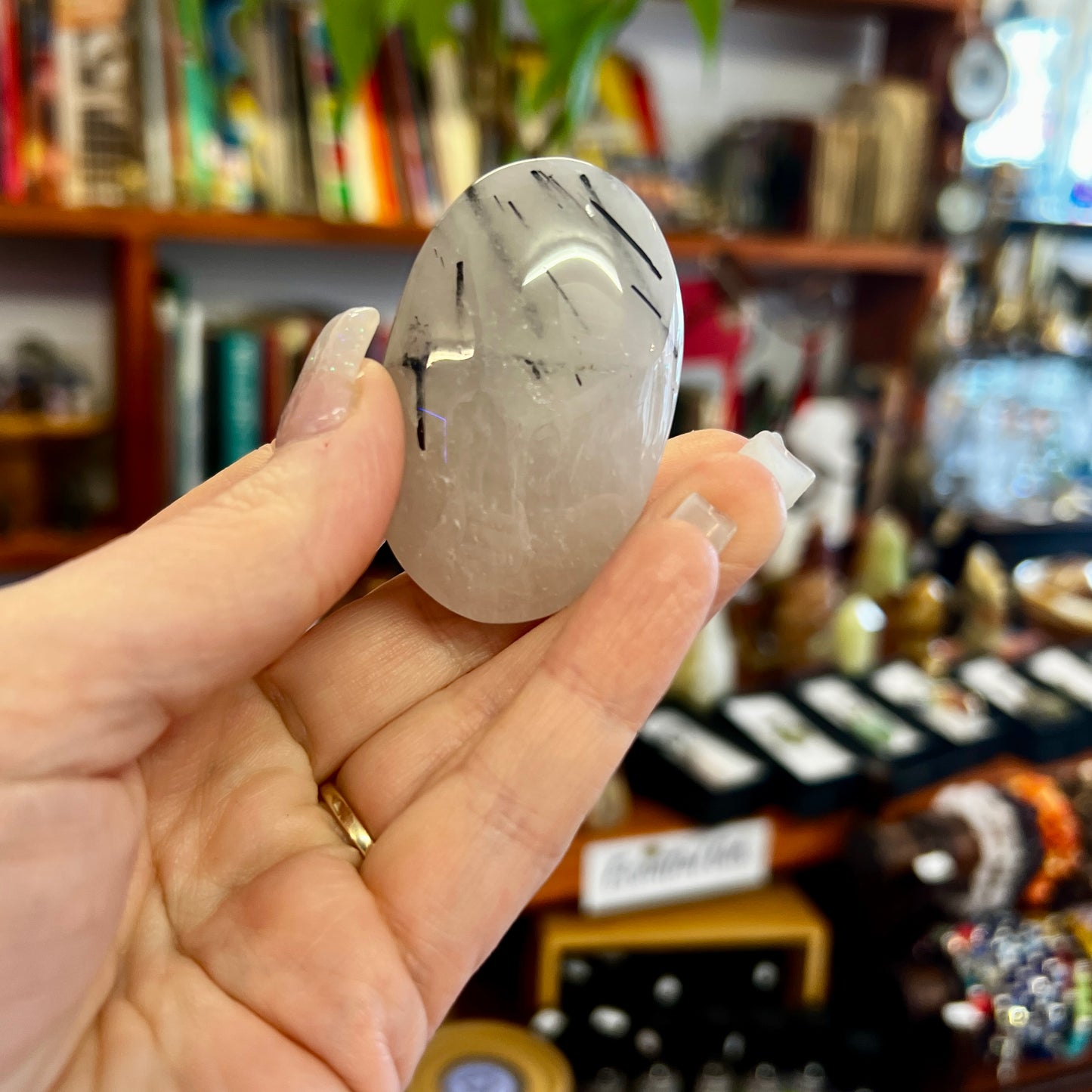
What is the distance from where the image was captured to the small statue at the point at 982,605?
1.52m

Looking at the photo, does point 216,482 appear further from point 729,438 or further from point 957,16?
point 957,16

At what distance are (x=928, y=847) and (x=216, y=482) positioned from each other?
898mm

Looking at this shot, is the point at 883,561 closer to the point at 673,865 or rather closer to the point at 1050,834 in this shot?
the point at 1050,834

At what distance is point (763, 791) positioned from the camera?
3.69 feet

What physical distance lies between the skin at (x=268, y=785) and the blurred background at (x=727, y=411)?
0.51 meters

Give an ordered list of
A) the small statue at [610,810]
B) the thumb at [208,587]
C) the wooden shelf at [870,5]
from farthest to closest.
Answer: the wooden shelf at [870,5], the small statue at [610,810], the thumb at [208,587]

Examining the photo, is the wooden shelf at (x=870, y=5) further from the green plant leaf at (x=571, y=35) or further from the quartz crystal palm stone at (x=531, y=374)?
the quartz crystal palm stone at (x=531, y=374)

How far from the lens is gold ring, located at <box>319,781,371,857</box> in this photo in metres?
0.61

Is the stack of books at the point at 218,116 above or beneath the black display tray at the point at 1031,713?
above

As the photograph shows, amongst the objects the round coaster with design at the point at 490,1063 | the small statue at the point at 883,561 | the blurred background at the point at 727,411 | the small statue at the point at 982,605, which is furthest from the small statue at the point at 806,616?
the round coaster with design at the point at 490,1063

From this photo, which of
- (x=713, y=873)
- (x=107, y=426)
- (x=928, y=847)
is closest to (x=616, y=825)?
(x=713, y=873)

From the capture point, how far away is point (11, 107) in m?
1.20

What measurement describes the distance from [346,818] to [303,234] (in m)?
0.91

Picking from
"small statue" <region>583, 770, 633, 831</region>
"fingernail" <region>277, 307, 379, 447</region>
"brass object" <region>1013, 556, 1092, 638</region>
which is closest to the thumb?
"fingernail" <region>277, 307, 379, 447</region>
